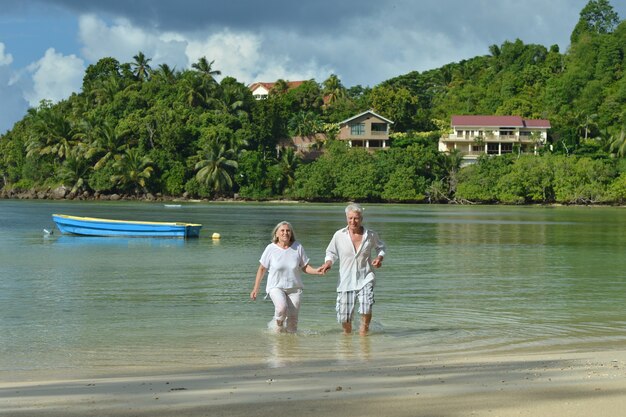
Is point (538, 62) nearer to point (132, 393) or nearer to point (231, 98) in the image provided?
point (231, 98)

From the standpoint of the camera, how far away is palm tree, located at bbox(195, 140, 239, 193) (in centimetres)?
9556

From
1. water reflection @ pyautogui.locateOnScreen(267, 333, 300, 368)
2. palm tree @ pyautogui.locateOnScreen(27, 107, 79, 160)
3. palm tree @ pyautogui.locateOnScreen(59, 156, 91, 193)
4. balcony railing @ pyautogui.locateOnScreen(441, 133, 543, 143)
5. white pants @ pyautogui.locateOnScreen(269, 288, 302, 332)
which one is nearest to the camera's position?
water reflection @ pyautogui.locateOnScreen(267, 333, 300, 368)

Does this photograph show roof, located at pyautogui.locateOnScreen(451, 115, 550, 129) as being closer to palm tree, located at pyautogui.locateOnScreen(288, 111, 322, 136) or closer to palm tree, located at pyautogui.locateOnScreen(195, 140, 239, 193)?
palm tree, located at pyautogui.locateOnScreen(288, 111, 322, 136)

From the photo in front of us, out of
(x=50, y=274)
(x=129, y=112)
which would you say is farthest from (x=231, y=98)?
(x=50, y=274)

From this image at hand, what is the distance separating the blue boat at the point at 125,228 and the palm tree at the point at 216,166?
5476cm

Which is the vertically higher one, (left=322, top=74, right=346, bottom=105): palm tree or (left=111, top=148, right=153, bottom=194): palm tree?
(left=322, top=74, right=346, bottom=105): palm tree

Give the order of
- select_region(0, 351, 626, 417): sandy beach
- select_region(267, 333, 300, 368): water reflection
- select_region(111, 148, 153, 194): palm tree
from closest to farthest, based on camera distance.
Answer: select_region(0, 351, 626, 417): sandy beach, select_region(267, 333, 300, 368): water reflection, select_region(111, 148, 153, 194): palm tree

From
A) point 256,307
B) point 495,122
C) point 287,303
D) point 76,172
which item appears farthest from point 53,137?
point 287,303

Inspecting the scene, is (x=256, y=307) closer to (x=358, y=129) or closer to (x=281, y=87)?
(x=358, y=129)

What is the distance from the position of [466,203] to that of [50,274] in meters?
76.6

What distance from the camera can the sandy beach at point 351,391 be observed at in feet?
22.4

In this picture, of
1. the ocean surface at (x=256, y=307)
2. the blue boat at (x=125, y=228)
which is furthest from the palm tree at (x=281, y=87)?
the ocean surface at (x=256, y=307)

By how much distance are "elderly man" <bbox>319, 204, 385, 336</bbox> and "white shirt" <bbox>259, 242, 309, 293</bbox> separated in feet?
1.22

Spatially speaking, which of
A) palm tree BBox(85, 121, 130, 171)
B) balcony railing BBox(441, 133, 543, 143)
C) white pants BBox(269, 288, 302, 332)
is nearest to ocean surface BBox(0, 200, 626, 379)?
white pants BBox(269, 288, 302, 332)
